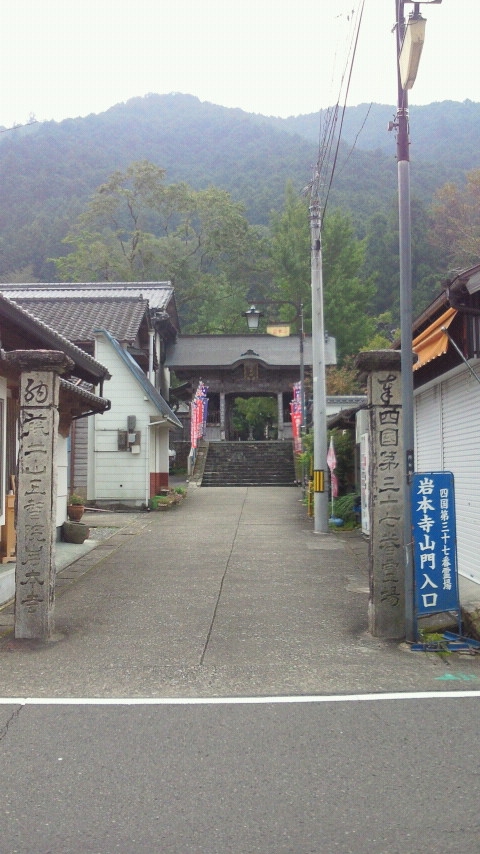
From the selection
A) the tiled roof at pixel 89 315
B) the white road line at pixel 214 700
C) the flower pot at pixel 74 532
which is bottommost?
the white road line at pixel 214 700

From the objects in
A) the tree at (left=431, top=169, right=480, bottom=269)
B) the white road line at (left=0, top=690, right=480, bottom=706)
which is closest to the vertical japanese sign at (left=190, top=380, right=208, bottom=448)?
the tree at (left=431, top=169, right=480, bottom=269)

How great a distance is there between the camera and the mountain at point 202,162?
58.4m

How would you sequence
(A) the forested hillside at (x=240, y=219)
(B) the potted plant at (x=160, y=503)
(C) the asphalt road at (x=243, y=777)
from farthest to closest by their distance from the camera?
(A) the forested hillside at (x=240, y=219), (B) the potted plant at (x=160, y=503), (C) the asphalt road at (x=243, y=777)

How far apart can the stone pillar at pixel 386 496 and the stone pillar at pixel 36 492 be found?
10.4ft

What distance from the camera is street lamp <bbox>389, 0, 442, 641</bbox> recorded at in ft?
21.0

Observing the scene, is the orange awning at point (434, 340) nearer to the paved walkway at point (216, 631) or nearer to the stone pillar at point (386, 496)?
the stone pillar at point (386, 496)

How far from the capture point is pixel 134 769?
3920 millimetres

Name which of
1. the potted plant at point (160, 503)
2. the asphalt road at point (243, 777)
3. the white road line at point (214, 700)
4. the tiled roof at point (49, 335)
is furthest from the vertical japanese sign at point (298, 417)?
the asphalt road at point (243, 777)

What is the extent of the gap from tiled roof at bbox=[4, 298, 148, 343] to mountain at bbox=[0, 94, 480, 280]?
26955mm

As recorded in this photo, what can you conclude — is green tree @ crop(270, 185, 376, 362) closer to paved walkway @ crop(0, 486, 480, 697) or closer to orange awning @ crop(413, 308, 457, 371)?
paved walkway @ crop(0, 486, 480, 697)

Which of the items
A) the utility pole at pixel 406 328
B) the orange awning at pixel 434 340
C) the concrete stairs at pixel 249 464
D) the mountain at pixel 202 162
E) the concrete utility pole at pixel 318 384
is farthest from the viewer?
the mountain at pixel 202 162

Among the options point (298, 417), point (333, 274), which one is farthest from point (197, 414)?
point (333, 274)

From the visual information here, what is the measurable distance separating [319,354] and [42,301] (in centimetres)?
1285

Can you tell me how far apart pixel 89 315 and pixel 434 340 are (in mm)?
17005
